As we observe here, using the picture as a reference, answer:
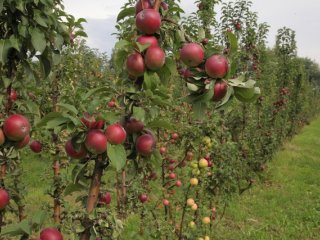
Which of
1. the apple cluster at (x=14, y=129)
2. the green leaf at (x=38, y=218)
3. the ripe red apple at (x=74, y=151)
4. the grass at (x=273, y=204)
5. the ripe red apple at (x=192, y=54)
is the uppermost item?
the ripe red apple at (x=192, y=54)

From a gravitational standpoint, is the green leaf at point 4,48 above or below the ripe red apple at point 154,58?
below

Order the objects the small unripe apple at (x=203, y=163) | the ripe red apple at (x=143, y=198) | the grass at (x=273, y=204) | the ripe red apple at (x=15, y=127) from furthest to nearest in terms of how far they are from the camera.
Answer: the grass at (x=273, y=204), the ripe red apple at (x=143, y=198), the small unripe apple at (x=203, y=163), the ripe red apple at (x=15, y=127)

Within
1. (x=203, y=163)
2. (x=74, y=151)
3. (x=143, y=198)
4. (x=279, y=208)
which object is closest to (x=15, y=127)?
(x=74, y=151)

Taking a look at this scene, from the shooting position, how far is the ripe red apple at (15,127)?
171 cm

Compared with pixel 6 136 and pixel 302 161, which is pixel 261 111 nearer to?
pixel 302 161

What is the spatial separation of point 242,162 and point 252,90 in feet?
23.5

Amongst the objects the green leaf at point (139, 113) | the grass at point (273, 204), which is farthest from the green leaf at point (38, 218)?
the grass at point (273, 204)

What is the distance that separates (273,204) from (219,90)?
6606 mm

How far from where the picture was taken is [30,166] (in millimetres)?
9695

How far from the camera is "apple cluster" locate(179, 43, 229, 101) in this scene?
4.16 feet

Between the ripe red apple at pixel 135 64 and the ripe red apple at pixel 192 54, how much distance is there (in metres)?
0.14

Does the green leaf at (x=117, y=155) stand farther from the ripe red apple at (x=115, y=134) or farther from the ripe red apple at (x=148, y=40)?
the ripe red apple at (x=148, y=40)

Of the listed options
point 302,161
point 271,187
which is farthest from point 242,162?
point 302,161

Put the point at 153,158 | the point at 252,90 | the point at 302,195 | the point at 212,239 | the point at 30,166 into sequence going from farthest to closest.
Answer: the point at 30,166, the point at 302,195, the point at 212,239, the point at 153,158, the point at 252,90
